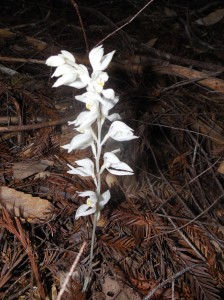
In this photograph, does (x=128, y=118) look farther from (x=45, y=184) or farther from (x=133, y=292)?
(x=133, y=292)

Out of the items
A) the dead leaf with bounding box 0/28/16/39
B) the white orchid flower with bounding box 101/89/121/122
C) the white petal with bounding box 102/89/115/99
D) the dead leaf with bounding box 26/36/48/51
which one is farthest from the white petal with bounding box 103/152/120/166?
the dead leaf with bounding box 0/28/16/39

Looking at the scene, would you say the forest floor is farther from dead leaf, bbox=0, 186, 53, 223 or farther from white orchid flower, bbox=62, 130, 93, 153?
white orchid flower, bbox=62, 130, 93, 153

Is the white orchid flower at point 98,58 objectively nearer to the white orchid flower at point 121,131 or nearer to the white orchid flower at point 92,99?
the white orchid flower at point 92,99

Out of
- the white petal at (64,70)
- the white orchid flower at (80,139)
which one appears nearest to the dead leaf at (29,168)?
the white orchid flower at (80,139)

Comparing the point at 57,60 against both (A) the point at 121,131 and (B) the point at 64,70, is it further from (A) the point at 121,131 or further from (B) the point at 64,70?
(A) the point at 121,131

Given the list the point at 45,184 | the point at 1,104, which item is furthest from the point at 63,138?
the point at 1,104

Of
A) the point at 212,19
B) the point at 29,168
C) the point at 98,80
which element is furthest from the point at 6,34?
the point at 212,19
